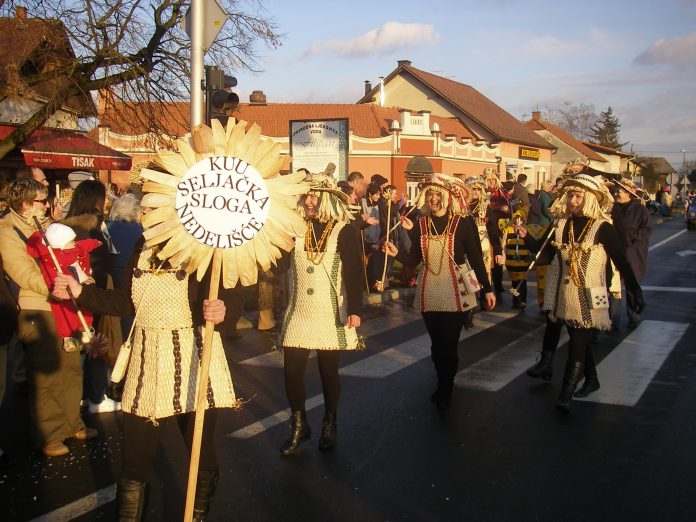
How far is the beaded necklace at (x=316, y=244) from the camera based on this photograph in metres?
5.18

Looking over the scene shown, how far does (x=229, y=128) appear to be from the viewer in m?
3.40

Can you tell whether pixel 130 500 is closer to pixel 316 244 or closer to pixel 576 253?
pixel 316 244

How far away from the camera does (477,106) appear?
54.3 meters

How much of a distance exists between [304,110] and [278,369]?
Result: 35.4 metres

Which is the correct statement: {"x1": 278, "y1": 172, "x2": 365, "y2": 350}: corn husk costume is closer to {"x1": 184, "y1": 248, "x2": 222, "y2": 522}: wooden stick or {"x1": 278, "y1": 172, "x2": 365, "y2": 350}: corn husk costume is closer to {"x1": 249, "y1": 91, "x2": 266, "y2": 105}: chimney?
{"x1": 184, "y1": 248, "x2": 222, "y2": 522}: wooden stick

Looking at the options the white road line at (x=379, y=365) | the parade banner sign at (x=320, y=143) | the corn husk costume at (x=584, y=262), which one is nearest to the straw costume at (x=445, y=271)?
the corn husk costume at (x=584, y=262)

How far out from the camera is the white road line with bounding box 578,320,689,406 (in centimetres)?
674

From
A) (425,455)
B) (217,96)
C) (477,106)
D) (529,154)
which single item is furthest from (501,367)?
(529,154)

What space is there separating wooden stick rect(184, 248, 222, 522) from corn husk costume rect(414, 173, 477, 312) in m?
3.20

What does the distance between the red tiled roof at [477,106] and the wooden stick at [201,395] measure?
47.2 meters

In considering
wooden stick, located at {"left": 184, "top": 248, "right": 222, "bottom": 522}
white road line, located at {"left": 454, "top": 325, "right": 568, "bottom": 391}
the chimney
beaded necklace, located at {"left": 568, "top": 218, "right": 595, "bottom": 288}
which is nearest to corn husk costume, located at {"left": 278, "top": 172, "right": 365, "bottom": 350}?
wooden stick, located at {"left": 184, "top": 248, "right": 222, "bottom": 522}

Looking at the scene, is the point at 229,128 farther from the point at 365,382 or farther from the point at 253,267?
the point at 365,382

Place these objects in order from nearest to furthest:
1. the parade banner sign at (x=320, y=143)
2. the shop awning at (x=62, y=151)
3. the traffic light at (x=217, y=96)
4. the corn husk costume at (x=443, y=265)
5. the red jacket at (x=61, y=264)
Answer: the red jacket at (x=61, y=264), the corn husk costume at (x=443, y=265), the traffic light at (x=217, y=96), the shop awning at (x=62, y=151), the parade banner sign at (x=320, y=143)

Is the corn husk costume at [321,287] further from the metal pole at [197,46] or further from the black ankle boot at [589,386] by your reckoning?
the metal pole at [197,46]
